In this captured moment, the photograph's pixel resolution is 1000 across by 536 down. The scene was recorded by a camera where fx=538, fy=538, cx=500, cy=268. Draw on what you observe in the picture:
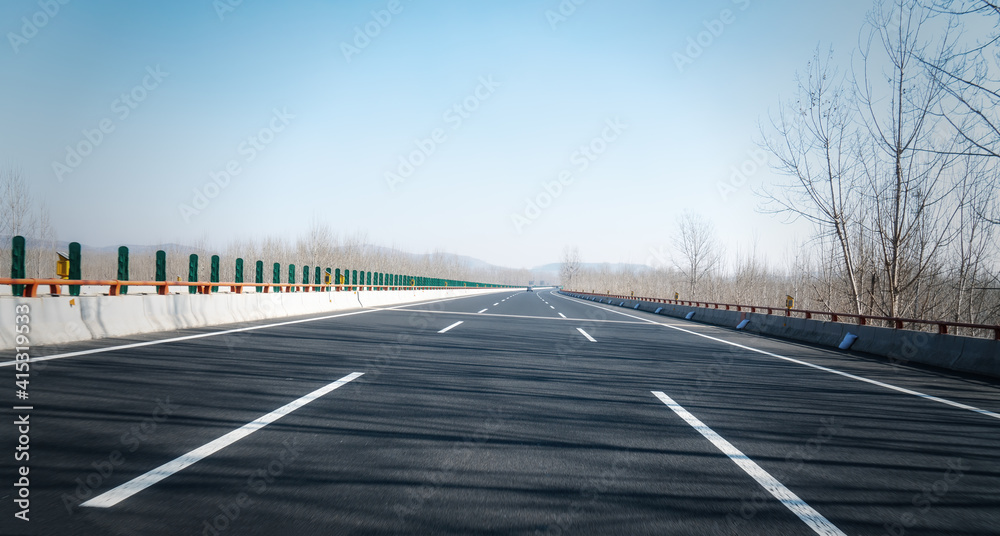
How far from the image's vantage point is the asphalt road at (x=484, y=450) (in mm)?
2801

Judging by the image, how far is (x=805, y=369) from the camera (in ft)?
28.8

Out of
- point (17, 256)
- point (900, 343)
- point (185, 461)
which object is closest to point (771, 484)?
point (185, 461)

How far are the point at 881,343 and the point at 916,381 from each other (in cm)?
426

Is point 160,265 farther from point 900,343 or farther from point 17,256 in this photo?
point 900,343

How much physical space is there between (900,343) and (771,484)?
33.0 feet

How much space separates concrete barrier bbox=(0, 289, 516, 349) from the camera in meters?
7.99

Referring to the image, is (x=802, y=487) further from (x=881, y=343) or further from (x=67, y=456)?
(x=881, y=343)

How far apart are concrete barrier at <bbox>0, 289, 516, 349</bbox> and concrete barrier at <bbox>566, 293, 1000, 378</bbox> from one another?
48.1 feet

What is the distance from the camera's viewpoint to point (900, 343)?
36.3 feet

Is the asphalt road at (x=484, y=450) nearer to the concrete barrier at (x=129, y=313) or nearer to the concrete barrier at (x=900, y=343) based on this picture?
the concrete barrier at (x=129, y=313)

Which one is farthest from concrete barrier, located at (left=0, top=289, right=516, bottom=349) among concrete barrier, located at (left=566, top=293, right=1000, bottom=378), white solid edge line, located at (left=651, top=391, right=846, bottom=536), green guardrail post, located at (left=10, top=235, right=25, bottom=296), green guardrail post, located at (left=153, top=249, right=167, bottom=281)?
concrete barrier, located at (left=566, top=293, right=1000, bottom=378)

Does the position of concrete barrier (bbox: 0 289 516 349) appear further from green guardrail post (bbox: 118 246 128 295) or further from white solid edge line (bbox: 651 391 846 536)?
white solid edge line (bbox: 651 391 846 536)

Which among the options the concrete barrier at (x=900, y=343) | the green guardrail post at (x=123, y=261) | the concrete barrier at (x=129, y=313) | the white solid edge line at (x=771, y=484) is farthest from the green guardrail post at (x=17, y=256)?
the concrete barrier at (x=900, y=343)

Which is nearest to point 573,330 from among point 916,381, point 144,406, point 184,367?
point 916,381
